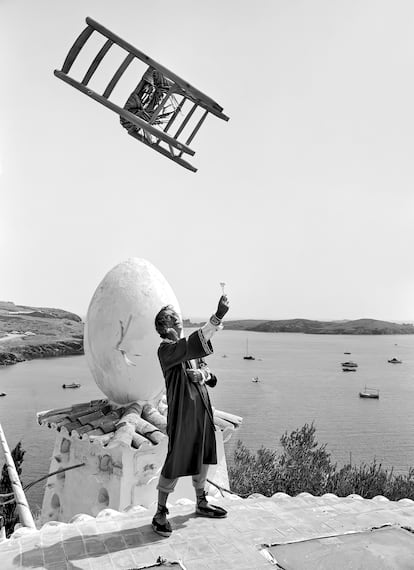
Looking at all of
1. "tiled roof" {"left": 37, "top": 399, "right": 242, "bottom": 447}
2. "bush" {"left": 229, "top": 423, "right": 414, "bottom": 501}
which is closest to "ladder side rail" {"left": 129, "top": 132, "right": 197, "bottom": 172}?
"tiled roof" {"left": 37, "top": 399, "right": 242, "bottom": 447}

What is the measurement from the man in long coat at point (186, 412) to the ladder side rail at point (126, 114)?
7.84ft

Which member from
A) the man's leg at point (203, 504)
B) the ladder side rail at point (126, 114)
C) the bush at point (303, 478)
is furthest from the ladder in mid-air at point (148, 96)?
the bush at point (303, 478)

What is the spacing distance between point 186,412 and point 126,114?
336cm

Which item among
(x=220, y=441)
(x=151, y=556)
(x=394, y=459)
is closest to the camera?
(x=151, y=556)

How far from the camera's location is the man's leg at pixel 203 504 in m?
4.60

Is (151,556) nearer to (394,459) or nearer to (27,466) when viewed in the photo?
(27,466)

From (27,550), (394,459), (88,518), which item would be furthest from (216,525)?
(394,459)

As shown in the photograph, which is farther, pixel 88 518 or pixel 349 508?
pixel 349 508

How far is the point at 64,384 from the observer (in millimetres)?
43500

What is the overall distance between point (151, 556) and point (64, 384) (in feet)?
138

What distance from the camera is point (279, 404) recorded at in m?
42.1

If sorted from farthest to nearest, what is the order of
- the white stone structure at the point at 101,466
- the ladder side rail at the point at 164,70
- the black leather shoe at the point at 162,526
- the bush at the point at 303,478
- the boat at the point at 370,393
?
the boat at the point at 370,393, the bush at the point at 303,478, the white stone structure at the point at 101,466, the ladder side rail at the point at 164,70, the black leather shoe at the point at 162,526

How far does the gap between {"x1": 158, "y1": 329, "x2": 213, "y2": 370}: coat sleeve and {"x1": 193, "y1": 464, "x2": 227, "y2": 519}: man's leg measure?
3.54 feet

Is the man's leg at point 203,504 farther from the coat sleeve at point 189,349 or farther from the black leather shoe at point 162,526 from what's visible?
the coat sleeve at point 189,349
